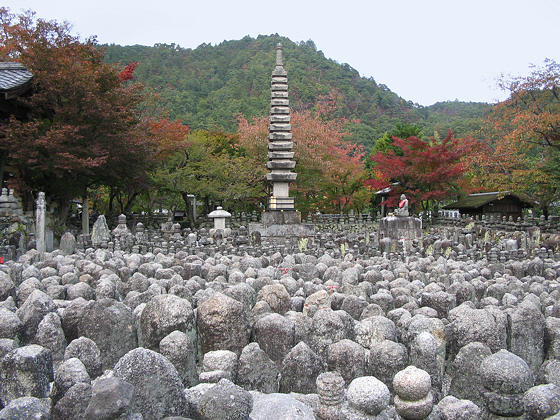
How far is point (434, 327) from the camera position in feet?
14.0

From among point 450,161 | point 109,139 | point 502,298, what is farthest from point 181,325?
point 450,161

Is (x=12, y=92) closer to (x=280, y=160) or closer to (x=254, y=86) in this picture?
(x=280, y=160)

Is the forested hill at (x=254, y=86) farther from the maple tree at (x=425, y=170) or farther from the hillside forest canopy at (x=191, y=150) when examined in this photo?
the maple tree at (x=425, y=170)

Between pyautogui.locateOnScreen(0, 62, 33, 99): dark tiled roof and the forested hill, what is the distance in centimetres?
2366

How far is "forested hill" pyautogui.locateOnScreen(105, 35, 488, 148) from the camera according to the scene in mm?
45531

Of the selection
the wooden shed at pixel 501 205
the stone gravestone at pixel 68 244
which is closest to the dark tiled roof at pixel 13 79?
the stone gravestone at pixel 68 244

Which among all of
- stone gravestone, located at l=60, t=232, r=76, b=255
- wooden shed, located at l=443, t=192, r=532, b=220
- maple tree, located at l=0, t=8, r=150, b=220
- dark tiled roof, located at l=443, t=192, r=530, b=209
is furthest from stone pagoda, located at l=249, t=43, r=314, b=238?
wooden shed, located at l=443, t=192, r=532, b=220

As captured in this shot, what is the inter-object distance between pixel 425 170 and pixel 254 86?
3176 centimetres

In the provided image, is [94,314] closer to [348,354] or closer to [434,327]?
[348,354]

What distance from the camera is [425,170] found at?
78.7ft

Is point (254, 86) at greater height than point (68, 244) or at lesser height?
greater

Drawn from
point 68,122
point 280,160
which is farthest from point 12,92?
point 280,160

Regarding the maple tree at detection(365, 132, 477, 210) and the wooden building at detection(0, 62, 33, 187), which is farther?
the maple tree at detection(365, 132, 477, 210)

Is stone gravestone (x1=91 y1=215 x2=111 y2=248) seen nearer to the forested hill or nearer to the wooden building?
the wooden building
